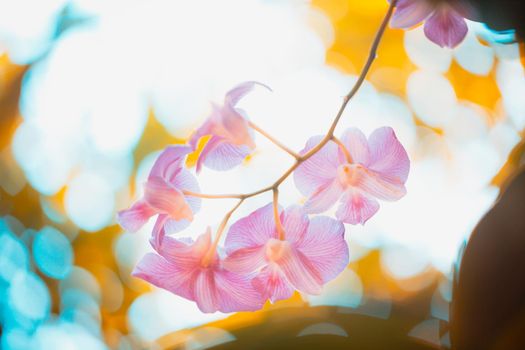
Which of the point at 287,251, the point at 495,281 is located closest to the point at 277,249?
the point at 287,251

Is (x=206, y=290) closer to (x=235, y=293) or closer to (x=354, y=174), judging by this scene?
(x=235, y=293)

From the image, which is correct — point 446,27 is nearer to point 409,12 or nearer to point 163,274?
point 409,12

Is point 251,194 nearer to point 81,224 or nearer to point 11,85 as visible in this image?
point 11,85

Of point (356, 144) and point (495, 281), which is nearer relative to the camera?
point (495, 281)

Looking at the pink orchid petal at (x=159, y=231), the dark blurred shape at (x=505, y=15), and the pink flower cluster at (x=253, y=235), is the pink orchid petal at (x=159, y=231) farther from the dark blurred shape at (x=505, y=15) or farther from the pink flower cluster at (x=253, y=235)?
the dark blurred shape at (x=505, y=15)

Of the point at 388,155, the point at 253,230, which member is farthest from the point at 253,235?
the point at 388,155

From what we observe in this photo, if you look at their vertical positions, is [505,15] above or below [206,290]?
above
